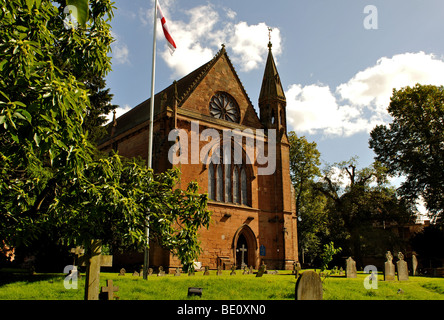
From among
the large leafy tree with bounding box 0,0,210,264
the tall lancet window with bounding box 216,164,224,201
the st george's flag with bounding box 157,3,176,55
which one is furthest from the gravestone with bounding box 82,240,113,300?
the tall lancet window with bounding box 216,164,224,201

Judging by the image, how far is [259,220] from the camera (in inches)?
1192

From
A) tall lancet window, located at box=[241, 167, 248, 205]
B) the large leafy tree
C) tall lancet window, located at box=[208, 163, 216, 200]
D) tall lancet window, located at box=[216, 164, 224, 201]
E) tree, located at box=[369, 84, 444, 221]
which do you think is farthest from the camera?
tree, located at box=[369, 84, 444, 221]

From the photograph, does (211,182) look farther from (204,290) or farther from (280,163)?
(204,290)

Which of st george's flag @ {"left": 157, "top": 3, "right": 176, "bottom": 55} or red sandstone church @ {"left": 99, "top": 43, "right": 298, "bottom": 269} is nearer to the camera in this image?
st george's flag @ {"left": 157, "top": 3, "right": 176, "bottom": 55}

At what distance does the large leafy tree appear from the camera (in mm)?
5102

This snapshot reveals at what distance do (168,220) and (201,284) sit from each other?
23.5 feet

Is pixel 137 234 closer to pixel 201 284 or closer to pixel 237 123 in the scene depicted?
pixel 201 284

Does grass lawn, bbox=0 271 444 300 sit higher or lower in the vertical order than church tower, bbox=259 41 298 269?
lower

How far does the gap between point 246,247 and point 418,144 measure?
60.4 feet

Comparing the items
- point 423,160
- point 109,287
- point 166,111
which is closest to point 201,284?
point 109,287

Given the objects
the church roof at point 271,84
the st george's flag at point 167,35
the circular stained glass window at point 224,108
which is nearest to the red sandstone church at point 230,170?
the circular stained glass window at point 224,108

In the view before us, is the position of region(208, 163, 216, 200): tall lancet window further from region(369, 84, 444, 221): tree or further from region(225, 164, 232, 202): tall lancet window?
region(369, 84, 444, 221): tree

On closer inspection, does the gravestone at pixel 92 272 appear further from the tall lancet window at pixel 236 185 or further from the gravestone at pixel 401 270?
the tall lancet window at pixel 236 185

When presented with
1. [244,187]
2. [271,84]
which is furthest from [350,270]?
[271,84]
